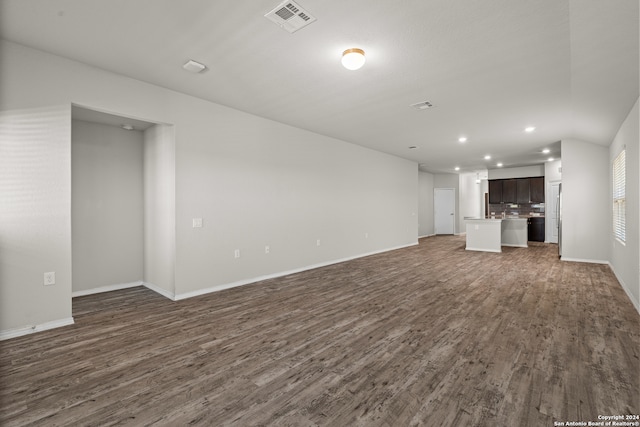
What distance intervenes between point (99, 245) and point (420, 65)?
16.6ft

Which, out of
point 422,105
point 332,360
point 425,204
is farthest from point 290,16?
point 425,204

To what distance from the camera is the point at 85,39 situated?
2.79 meters

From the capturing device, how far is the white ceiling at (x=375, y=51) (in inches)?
92.1

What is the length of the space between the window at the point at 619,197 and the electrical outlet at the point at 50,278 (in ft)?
25.2

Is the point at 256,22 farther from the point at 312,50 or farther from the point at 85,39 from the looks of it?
the point at 85,39

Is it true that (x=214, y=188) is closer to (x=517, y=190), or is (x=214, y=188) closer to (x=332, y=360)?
(x=332, y=360)

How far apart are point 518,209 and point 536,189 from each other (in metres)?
1.00

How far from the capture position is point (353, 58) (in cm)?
288

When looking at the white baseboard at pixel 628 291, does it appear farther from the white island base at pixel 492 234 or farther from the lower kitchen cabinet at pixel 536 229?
the lower kitchen cabinet at pixel 536 229

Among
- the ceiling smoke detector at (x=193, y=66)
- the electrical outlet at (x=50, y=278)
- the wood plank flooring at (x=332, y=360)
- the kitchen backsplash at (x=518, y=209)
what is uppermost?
the ceiling smoke detector at (x=193, y=66)

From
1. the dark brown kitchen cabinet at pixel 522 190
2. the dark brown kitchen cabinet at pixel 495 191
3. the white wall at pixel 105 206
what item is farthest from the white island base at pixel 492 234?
the white wall at pixel 105 206

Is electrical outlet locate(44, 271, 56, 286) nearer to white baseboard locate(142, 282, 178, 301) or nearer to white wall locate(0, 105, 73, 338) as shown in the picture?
white wall locate(0, 105, 73, 338)

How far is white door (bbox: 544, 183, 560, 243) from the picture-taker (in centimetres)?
946

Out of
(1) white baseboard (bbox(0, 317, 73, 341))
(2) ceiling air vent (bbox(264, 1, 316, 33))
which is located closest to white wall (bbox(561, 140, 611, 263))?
(2) ceiling air vent (bbox(264, 1, 316, 33))
